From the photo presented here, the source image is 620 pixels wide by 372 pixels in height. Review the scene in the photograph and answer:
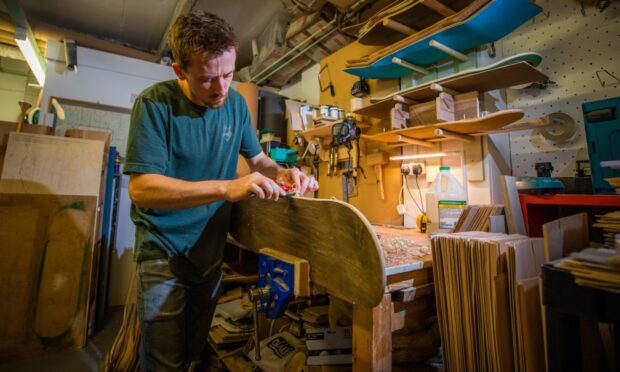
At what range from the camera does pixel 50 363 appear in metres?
1.86

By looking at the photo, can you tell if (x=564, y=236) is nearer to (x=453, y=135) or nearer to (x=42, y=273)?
(x=453, y=135)

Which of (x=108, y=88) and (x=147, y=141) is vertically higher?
(x=108, y=88)

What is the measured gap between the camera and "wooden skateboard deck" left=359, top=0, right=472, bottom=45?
1514mm

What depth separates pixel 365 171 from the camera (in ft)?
7.15

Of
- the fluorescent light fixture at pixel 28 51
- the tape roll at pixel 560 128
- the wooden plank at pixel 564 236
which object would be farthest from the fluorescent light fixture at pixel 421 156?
the fluorescent light fixture at pixel 28 51

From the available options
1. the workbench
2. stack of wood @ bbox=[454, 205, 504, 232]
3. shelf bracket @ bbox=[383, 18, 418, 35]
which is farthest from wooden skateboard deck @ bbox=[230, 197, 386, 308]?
shelf bracket @ bbox=[383, 18, 418, 35]

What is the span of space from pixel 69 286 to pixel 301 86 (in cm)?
282

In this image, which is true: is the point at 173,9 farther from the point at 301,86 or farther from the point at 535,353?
the point at 535,353

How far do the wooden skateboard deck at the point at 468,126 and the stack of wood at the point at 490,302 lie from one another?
583 mm

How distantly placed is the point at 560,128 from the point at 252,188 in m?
1.57

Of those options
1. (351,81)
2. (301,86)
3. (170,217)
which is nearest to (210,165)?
(170,217)

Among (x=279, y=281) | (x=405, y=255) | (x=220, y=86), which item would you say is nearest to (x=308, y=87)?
(x=220, y=86)

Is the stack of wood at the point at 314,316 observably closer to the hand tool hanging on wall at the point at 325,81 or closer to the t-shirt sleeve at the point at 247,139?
the t-shirt sleeve at the point at 247,139

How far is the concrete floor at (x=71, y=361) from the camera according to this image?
180 centimetres
